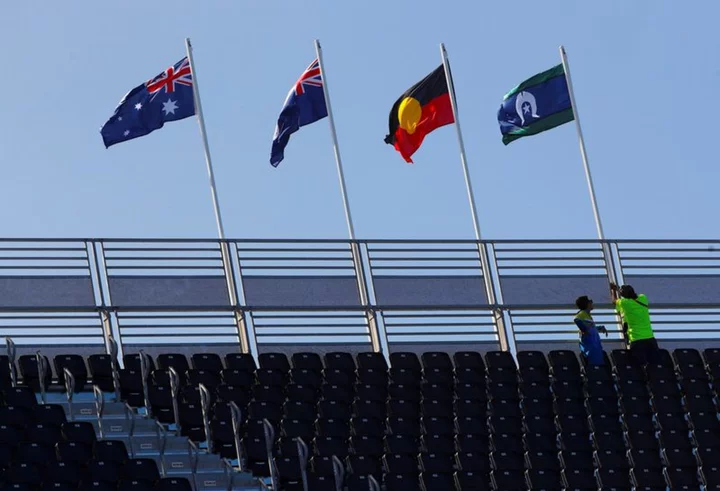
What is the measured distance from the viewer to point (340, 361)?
23.5m

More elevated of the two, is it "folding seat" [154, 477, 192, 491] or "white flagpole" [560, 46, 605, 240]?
"white flagpole" [560, 46, 605, 240]

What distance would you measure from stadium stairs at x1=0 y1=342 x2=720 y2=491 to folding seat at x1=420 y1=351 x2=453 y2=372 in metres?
0.04

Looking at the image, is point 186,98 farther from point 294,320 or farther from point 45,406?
point 45,406

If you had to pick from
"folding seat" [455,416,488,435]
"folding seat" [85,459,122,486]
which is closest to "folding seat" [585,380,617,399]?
"folding seat" [455,416,488,435]

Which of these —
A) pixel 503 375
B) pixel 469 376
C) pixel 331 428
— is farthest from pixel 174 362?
pixel 503 375

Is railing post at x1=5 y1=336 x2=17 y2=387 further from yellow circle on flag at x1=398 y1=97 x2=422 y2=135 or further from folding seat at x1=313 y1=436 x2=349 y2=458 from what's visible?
yellow circle on flag at x1=398 y1=97 x2=422 y2=135

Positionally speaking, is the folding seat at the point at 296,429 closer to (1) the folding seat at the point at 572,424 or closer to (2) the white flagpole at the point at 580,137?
(1) the folding seat at the point at 572,424

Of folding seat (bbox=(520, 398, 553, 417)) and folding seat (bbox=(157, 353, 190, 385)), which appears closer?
folding seat (bbox=(157, 353, 190, 385))

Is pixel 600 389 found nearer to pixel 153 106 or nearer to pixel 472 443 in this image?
pixel 472 443

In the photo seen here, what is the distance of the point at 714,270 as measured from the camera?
27344 mm

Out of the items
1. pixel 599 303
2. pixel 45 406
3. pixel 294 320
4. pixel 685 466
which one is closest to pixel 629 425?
pixel 685 466

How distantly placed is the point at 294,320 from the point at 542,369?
3.44m

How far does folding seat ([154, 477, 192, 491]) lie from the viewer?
1906cm

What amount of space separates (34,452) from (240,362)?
4.19 m
